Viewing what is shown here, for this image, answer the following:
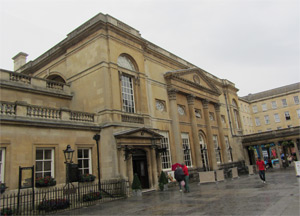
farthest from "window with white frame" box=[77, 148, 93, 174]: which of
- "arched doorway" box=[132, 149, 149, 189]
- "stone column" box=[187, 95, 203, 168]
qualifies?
"stone column" box=[187, 95, 203, 168]

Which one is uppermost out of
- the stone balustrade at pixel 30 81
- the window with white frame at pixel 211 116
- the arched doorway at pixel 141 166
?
the stone balustrade at pixel 30 81

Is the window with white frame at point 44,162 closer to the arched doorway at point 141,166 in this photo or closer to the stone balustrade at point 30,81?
the stone balustrade at point 30,81

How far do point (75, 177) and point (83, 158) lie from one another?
3179 mm

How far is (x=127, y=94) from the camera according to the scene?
1902cm

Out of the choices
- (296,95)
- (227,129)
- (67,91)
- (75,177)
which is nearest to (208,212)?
(75,177)

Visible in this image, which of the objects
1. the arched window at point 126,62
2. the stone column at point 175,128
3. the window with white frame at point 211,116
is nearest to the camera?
the arched window at point 126,62

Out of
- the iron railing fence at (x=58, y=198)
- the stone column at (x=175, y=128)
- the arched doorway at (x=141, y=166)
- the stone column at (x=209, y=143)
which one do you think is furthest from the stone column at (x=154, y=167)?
the stone column at (x=209, y=143)

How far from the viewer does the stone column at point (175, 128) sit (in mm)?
21984

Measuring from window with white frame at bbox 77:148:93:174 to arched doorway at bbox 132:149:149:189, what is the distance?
3514 mm

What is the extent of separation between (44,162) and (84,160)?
266 centimetres

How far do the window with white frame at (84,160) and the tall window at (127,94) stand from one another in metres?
4.21

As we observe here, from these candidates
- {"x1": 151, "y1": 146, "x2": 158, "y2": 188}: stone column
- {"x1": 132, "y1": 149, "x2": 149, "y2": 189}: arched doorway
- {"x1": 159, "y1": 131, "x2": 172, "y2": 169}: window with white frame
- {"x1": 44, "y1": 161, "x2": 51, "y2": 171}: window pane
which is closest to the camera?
{"x1": 44, "y1": 161, "x2": 51, "y2": 171}: window pane

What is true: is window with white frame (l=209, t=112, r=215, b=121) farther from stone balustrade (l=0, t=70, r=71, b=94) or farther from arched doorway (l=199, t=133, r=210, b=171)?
stone balustrade (l=0, t=70, r=71, b=94)

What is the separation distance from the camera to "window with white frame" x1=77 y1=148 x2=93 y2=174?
1547cm
